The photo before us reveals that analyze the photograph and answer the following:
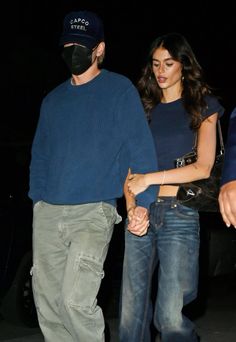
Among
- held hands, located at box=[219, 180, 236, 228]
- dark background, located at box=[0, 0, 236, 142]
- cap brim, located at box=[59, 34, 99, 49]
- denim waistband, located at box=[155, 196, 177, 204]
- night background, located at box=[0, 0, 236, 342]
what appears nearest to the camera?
held hands, located at box=[219, 180, 236, 228]

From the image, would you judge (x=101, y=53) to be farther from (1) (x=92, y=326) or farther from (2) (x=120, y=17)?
(2) (x=120, y=17)

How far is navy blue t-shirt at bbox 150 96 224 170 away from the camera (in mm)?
3842

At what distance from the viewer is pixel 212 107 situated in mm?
3859

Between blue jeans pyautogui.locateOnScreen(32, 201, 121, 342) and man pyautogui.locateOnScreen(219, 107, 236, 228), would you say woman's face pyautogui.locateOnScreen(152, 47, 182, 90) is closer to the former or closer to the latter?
blue jeans pyautogui.locateOnScreen(32, 201, 121, 342)

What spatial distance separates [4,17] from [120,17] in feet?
12.2

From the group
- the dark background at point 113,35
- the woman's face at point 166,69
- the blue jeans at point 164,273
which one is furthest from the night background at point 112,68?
the woman's face at point 166,69

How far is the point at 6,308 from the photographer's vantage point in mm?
6090

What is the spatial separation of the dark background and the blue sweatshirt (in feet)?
44.4

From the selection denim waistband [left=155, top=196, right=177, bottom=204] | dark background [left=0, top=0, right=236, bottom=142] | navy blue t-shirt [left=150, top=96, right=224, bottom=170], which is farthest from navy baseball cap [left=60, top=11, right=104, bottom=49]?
dark background [left=0, top=0, right=236, bottom=142]

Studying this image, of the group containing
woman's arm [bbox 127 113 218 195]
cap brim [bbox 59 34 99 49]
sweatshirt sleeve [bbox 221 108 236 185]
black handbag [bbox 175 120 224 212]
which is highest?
cap brim [bbox 59 34 99 49]

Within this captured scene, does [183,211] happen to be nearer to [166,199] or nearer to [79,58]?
[166,199]

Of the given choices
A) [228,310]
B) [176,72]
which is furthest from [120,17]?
[176,72]

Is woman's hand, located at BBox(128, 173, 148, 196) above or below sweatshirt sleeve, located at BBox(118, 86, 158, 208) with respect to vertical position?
below

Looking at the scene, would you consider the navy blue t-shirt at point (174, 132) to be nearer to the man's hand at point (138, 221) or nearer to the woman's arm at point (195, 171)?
the woman's arm at point (195, 171)
